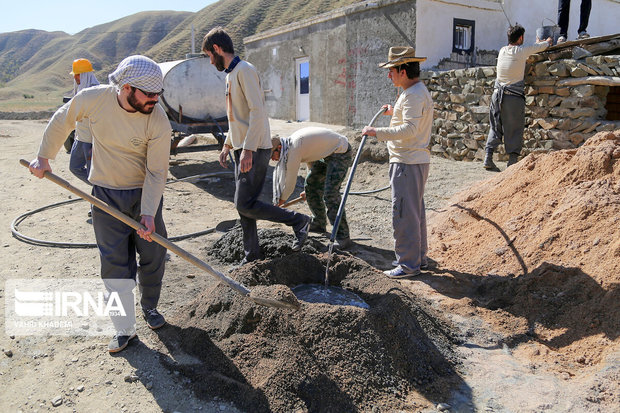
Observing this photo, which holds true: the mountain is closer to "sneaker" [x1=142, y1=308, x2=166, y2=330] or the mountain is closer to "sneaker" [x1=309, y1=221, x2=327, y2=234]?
"sneaker" [x1=309, y1=221, x2=327, y2=234]

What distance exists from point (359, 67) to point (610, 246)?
968cm

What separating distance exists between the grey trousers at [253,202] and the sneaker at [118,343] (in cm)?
136

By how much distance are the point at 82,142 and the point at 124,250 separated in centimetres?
250

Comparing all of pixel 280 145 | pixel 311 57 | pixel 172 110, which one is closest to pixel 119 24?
pixel 311 57

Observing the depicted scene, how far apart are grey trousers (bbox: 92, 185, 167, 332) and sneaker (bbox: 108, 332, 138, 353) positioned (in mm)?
75

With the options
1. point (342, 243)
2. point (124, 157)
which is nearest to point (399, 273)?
point (342, 243)

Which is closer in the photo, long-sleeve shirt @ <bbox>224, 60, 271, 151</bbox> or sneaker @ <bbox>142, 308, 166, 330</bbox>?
sneaker @ <bbox>142, 308, 166, 330</bbox>

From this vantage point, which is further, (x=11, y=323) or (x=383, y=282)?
(x=383, y=282)

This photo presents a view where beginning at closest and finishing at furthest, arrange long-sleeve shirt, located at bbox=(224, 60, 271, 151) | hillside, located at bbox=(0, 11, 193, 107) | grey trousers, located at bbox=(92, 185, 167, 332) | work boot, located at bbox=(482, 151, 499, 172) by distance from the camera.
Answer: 1. grey trousers, located at bbox=(92, 185, 167, 332)
2. long-sleeve shirt, located at bbox=(224, 60, 271, 151)
3. work boot, located at bbox=(482, 151, 499, 172)
4. hillside, located at bbox=(0, 11, 193, 107)

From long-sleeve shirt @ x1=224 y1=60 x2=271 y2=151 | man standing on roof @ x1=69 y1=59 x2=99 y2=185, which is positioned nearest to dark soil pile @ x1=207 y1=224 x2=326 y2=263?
long-sleeve shirt @ x1=224 y1=60 x2=271 y2=151

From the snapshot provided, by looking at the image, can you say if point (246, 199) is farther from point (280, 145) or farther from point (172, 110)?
point (172, 110)

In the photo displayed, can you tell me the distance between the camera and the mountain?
43.2 metres

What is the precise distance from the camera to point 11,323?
3.51 metres

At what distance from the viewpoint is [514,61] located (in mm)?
6863
